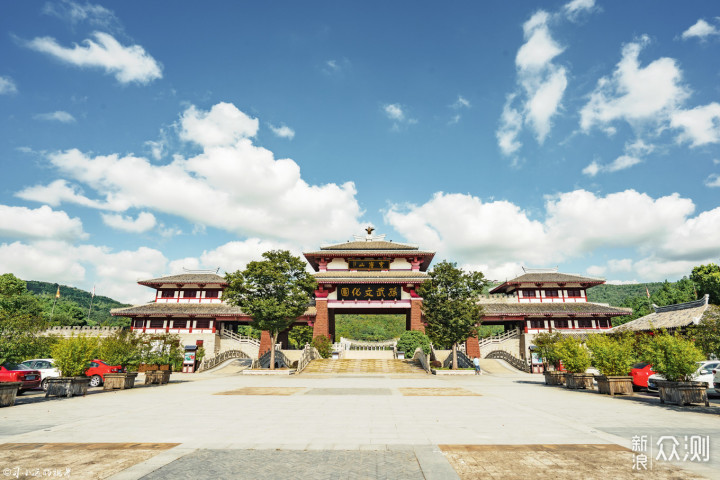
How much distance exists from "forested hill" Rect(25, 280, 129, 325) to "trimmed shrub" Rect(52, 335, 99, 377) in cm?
4661

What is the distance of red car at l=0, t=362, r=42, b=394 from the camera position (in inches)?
624

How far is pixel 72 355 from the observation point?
1497 cm

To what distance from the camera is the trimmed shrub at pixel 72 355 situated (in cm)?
1480

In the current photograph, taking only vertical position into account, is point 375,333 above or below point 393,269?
below

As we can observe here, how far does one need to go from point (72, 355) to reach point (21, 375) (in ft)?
11.2

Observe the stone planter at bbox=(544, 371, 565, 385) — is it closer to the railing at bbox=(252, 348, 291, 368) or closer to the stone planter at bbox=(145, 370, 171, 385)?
the stone planter at bbox=(145, 370, 171, 385)

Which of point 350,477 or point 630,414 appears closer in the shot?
point 350,477

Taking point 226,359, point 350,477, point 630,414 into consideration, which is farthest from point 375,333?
point 350,477

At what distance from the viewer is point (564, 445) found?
7.20 metres

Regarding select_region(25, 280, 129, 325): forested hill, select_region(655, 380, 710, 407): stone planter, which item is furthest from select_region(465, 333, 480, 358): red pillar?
select_region(25, 280, 129, 325): forested hill

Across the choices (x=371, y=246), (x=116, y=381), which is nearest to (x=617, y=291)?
(x=371, y=246)

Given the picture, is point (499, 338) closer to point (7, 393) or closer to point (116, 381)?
point (116, 381)

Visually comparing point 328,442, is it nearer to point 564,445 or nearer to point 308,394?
point 564,445

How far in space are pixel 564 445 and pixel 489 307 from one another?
1444 inches
